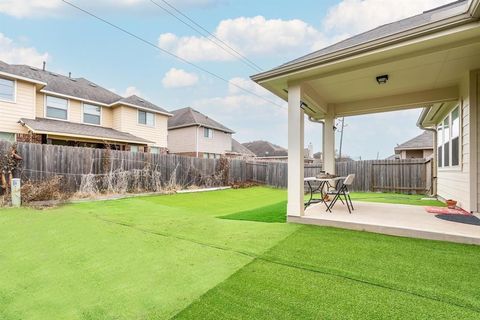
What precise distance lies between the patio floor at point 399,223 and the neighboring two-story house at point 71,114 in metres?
11.3

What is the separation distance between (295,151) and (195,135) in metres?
17.2

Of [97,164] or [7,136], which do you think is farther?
[7,136]

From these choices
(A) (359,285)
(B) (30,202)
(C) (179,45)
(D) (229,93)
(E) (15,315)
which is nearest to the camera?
(E) (15,315)

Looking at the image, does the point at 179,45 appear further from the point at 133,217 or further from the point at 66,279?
the point at 66,279

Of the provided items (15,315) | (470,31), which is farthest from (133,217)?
(470,31)

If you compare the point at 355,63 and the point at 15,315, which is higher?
the point at 355,63

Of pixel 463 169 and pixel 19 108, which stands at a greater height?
pixel 19 108

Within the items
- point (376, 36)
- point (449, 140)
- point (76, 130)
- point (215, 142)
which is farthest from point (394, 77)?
point (215, 142)

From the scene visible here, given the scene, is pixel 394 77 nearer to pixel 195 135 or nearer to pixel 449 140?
pixel 449 140

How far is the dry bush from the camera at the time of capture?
23.5 ft

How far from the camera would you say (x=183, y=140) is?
21781 millimetres

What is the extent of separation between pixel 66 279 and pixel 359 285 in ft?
9.52

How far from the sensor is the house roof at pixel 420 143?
54.9ft

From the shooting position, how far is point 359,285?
2346mm
